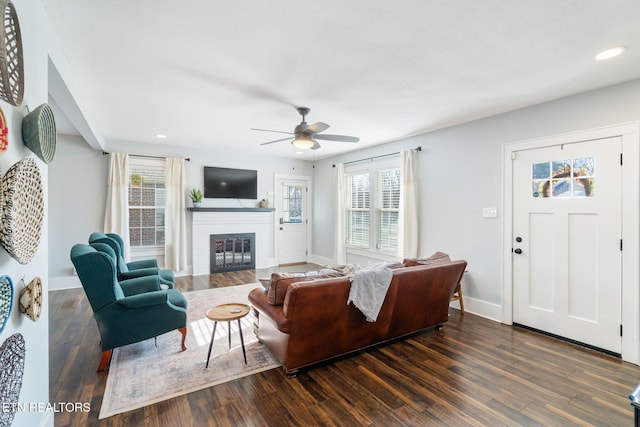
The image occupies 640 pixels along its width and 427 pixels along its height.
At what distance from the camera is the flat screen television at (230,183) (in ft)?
20.0

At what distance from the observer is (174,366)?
256cm

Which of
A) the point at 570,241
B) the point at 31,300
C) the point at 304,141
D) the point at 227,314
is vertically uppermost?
the point at 304,141

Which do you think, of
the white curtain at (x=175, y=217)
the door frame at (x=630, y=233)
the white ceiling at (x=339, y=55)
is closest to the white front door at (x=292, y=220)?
the white curtain at (x=175, y=217)

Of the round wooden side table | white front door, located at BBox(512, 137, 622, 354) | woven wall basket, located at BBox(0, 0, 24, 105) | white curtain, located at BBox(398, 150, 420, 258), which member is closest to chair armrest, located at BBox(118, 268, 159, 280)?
the round wooden side table

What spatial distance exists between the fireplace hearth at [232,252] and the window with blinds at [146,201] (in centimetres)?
103

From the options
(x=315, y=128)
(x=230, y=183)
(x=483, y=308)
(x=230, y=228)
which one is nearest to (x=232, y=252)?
(x=230, y=228)

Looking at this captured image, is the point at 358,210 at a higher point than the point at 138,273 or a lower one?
higher

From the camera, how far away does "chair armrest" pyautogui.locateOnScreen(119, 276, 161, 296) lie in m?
3.03

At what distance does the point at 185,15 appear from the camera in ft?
6.04

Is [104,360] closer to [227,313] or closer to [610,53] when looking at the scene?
[227,313]

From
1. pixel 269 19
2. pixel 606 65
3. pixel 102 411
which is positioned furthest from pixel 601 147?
pixel 102 411

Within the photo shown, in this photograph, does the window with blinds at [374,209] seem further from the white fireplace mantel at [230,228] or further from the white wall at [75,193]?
the white wall at [75,193]

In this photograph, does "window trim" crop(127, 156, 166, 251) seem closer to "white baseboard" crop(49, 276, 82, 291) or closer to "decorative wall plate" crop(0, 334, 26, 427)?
"white baseboard" crop(49, 276, 82, 291)

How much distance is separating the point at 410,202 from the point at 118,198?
5.15m
